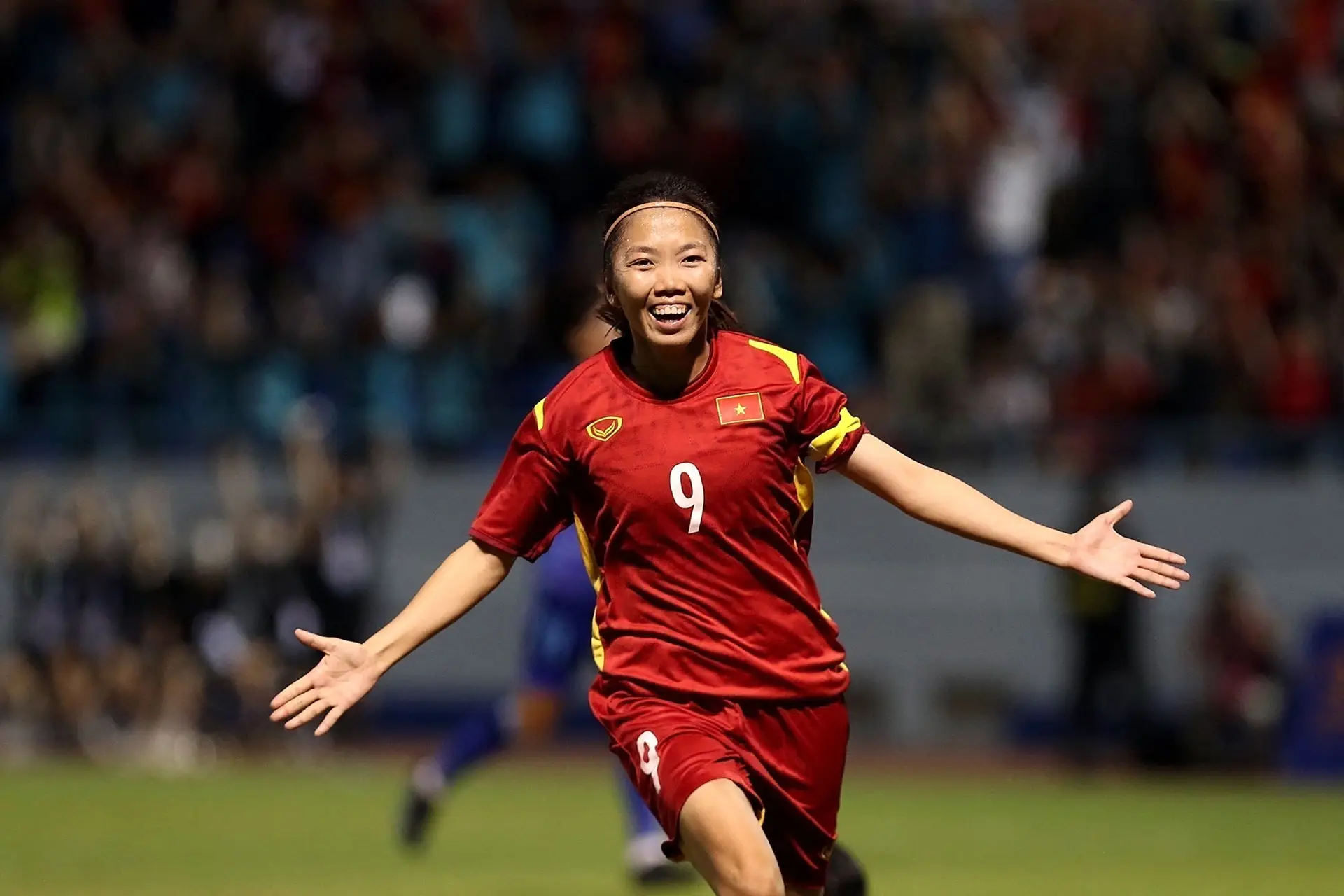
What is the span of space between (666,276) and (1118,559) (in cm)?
142

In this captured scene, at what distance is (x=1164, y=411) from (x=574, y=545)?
9.37 metres

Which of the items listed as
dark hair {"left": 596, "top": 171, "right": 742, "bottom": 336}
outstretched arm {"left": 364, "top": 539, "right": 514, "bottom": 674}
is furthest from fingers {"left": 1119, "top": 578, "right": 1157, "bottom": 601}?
outstretched arm {"left": 364, "top": 539, "right": 514, "bottom": 674}

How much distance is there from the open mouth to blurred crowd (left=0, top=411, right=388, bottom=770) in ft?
46.3

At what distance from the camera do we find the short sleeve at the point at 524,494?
250 inches

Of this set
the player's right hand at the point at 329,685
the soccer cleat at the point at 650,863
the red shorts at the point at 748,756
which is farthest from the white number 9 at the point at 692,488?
the soccer cleat at the point at 650,863

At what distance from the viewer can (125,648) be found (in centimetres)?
2014

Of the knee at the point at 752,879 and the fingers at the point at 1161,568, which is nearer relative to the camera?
the knee at the point at 752,879

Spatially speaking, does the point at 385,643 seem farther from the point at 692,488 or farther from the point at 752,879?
the point at 752,879

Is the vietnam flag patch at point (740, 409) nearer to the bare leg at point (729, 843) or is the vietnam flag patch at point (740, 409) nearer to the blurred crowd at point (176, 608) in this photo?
the bare leg at point (729, 843)

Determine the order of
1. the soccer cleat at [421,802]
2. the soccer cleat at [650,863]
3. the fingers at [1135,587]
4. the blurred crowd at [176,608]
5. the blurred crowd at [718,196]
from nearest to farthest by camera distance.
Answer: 1. the fingers at [1135,587]
2. the soccer cleat at [650,863]
3. the soccer cleat at [421,802]
4. the blurred crowd at [718,196]
5. the blurred crowd at [176,608]

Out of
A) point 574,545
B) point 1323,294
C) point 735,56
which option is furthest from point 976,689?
point 574,545

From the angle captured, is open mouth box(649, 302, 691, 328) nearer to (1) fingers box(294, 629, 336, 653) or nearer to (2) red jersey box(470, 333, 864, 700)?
(2) red jersey box(470, 333, 864, 700)

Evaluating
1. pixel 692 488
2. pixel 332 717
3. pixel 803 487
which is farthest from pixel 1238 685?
pixel 332 717

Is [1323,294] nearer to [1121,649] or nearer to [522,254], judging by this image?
[1121,649]
